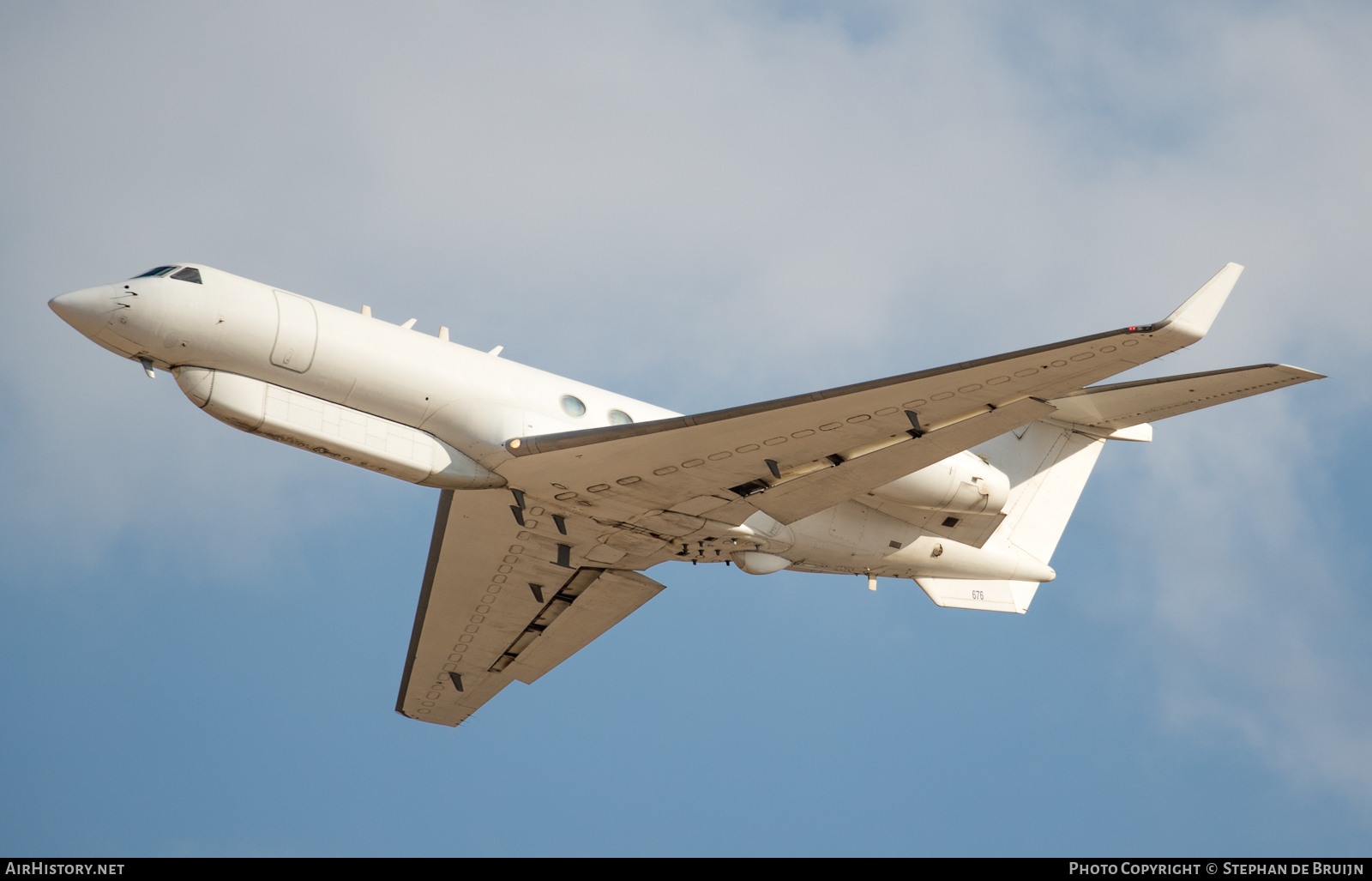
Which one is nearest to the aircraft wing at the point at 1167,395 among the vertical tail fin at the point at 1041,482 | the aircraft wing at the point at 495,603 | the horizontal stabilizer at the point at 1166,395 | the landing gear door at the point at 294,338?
the horizontal stabilizer at the point at 1166,395

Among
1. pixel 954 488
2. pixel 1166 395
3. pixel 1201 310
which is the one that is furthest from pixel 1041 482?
pixel 1201 310

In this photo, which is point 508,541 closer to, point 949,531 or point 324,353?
point 324,353

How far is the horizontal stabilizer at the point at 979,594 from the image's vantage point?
79.3 feet

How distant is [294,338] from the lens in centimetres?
1731

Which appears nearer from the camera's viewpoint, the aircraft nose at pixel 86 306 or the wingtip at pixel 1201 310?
the wingtip at pixel 1201 310

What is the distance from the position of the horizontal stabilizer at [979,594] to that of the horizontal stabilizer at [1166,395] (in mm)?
3536

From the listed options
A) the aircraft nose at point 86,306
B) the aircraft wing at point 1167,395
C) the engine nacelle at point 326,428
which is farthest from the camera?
the aircraft wing at point 1167,395

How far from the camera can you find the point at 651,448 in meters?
17.7

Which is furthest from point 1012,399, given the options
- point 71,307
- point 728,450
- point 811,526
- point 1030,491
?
point 71,307

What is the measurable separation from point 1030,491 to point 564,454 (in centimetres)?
1126

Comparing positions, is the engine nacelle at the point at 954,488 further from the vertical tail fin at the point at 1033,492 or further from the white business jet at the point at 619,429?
the vertical tail fin at the point at 1033,492

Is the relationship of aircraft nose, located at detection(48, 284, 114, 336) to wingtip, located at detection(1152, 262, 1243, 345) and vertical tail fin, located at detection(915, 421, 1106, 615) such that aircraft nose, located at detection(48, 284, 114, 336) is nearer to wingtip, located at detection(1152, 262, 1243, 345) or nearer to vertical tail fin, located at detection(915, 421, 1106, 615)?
wingtip, located at detection(1152, 262, 1243, 345)

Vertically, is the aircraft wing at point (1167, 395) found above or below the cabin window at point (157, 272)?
above

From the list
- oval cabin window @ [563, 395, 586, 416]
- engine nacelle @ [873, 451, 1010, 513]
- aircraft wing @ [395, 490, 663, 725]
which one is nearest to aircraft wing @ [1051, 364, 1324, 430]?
engine nacelle @ [873, 451, 1010, 513]
